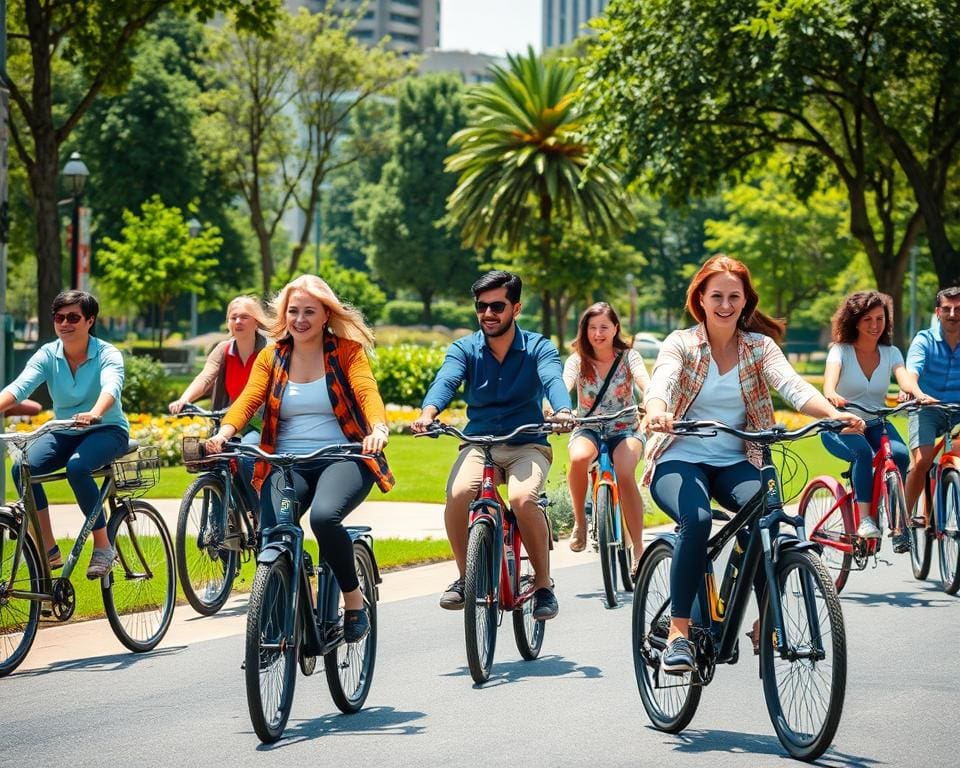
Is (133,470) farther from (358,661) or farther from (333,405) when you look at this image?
(358,661)

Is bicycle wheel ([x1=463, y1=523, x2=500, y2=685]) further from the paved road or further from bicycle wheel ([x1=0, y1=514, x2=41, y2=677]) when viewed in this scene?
bicycle wheel ([x1=0, y1=514, x2=41, y2=677])

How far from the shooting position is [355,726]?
20.5 feet

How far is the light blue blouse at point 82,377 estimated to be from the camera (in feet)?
25.8

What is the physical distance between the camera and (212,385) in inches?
386

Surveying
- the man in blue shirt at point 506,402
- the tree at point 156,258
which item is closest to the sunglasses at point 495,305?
the man in blue shirt at point 506,402

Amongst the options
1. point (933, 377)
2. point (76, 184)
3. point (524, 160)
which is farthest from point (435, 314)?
point (933, 377)

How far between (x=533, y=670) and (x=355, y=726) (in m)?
1.42

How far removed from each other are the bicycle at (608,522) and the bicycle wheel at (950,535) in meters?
2.08

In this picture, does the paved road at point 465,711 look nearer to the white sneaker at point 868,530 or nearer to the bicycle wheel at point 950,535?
the white sneaker at point 868,530

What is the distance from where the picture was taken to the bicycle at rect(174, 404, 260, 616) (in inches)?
355

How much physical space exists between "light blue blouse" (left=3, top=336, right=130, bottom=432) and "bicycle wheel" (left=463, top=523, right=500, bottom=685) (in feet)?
7.07

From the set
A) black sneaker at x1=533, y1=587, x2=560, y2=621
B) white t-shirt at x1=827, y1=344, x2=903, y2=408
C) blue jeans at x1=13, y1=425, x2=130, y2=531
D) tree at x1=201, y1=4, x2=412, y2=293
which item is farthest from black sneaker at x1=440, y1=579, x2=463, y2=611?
tree at x1=201, y1=4, x2=412, y2=293

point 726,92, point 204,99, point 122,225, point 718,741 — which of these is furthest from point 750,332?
point 122,225

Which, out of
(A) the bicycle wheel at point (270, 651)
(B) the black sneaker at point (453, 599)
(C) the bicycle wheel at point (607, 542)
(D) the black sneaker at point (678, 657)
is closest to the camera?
(A) the bicycle wheel at point (270, 651)
